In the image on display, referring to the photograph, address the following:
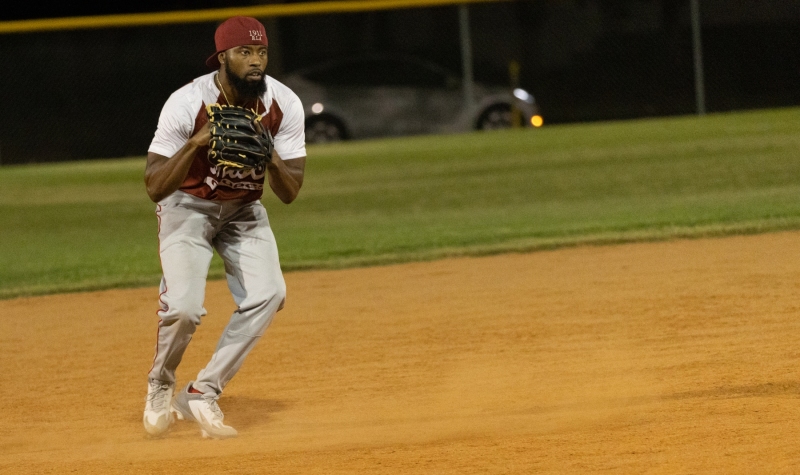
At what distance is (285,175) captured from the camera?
4641mm

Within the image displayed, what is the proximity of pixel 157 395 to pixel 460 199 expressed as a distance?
7615 mm

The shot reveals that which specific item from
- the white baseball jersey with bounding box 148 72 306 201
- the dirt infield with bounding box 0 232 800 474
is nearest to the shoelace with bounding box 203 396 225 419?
the dirt infield with bounding box 0 232 800 474

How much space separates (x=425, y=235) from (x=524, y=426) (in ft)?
18.0

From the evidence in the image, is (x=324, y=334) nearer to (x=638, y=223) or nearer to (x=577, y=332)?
(x=577, y=332)

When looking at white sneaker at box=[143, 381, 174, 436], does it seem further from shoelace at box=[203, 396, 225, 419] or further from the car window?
the car window

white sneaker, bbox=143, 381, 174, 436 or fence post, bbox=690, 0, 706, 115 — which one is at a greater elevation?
fence post, bbox=690, 0, 706, 115

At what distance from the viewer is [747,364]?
538 cm

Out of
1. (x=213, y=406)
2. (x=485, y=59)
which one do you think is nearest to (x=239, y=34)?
(x=213, y=406)

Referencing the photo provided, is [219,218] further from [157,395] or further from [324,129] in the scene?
[324,129]

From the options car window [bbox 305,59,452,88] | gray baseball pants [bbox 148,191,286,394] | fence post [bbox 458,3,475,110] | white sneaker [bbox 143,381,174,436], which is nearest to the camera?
gray baseball pants [bbox 148,191,286,394]

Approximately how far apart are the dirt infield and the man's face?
4.84 ft

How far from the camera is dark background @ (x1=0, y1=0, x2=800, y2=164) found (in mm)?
19188

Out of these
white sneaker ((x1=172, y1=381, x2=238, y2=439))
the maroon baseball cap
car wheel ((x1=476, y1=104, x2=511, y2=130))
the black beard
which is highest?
the maroon baseball cap

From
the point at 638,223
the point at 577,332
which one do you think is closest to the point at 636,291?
the point at 577,332
